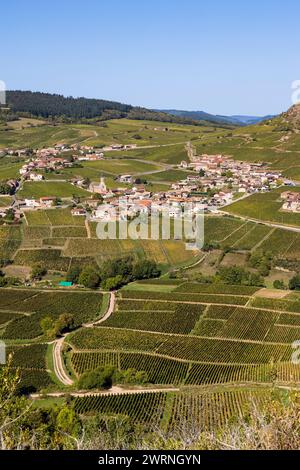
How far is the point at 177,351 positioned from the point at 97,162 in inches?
2517

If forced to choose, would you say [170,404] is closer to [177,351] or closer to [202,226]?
[177,351]

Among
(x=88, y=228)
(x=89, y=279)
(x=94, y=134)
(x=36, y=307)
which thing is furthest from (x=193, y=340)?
(x=94, y=134)

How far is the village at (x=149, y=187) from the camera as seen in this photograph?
2478 inches

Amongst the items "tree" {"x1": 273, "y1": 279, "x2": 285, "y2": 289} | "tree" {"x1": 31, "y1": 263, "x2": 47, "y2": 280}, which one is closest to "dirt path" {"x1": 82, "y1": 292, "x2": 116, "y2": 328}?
"tree" {"x1": 31, "y1": 263, "x2": 47, "y2": 280}

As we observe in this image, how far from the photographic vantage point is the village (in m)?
62.9

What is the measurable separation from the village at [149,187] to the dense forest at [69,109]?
160ft

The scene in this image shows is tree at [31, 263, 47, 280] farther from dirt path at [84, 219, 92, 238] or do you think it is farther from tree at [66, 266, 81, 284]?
dirt path at [84, 219, 92, 238]

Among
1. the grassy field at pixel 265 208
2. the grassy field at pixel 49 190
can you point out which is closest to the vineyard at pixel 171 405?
the grassy field at pixel 265 208

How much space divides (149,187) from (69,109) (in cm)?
9172

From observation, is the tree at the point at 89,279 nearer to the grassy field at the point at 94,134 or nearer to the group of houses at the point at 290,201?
the group of houses at the point at 290,201

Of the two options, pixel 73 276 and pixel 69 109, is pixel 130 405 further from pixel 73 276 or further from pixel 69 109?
pixel 69 109

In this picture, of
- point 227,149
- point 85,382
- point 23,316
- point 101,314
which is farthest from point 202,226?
point 227,149

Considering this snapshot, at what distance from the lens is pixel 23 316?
38.0 metres

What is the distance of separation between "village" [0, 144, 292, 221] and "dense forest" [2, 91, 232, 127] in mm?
48738
